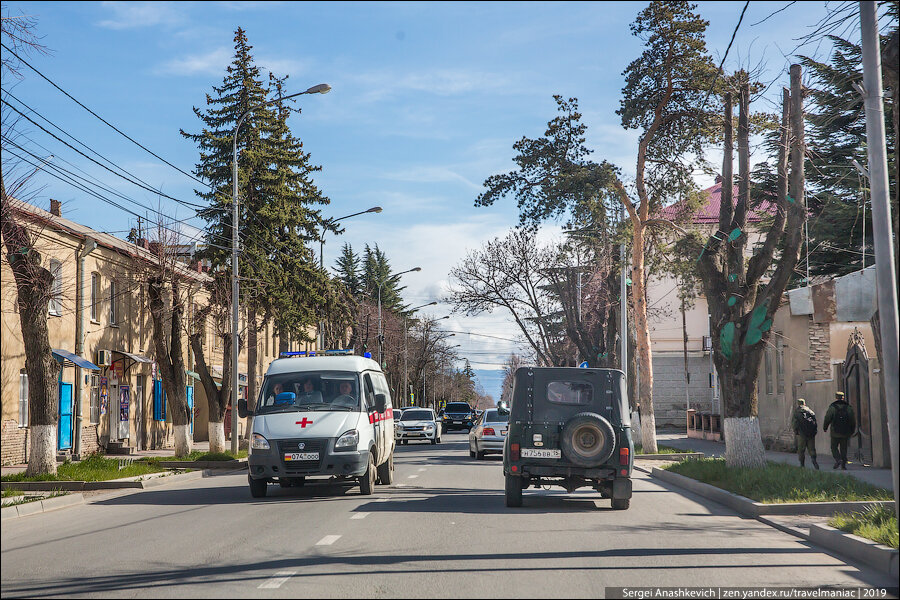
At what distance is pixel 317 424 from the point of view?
52.0 ft

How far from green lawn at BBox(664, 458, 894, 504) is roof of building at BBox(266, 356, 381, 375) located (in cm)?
706

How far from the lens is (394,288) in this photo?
100m

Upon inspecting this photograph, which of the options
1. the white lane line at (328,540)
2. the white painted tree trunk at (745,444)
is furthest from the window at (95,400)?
the white lane line at (328,540)

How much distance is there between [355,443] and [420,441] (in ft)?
96.2

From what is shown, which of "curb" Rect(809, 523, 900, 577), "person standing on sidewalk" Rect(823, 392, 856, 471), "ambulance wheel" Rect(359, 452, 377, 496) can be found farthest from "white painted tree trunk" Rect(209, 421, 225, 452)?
"curb" Rect(809, 523, 900, 577)

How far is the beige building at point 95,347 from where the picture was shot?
26734 millimetres

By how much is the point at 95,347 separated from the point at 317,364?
1745 cm

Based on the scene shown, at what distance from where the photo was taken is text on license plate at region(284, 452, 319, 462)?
15570 mm

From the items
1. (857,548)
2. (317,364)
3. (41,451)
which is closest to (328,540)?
(857,548)

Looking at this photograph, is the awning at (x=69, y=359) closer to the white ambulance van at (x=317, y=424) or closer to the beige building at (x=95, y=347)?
the beige building at (x=95, y=347)

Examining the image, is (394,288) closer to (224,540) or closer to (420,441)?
(420,441)

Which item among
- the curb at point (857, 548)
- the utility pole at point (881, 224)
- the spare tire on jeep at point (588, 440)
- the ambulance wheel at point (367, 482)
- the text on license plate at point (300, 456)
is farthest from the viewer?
the ambulance wheel at point (367, 482)

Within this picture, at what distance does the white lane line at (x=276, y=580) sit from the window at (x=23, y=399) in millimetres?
21594

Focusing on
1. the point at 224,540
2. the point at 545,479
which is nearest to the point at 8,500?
the point at 224,540
